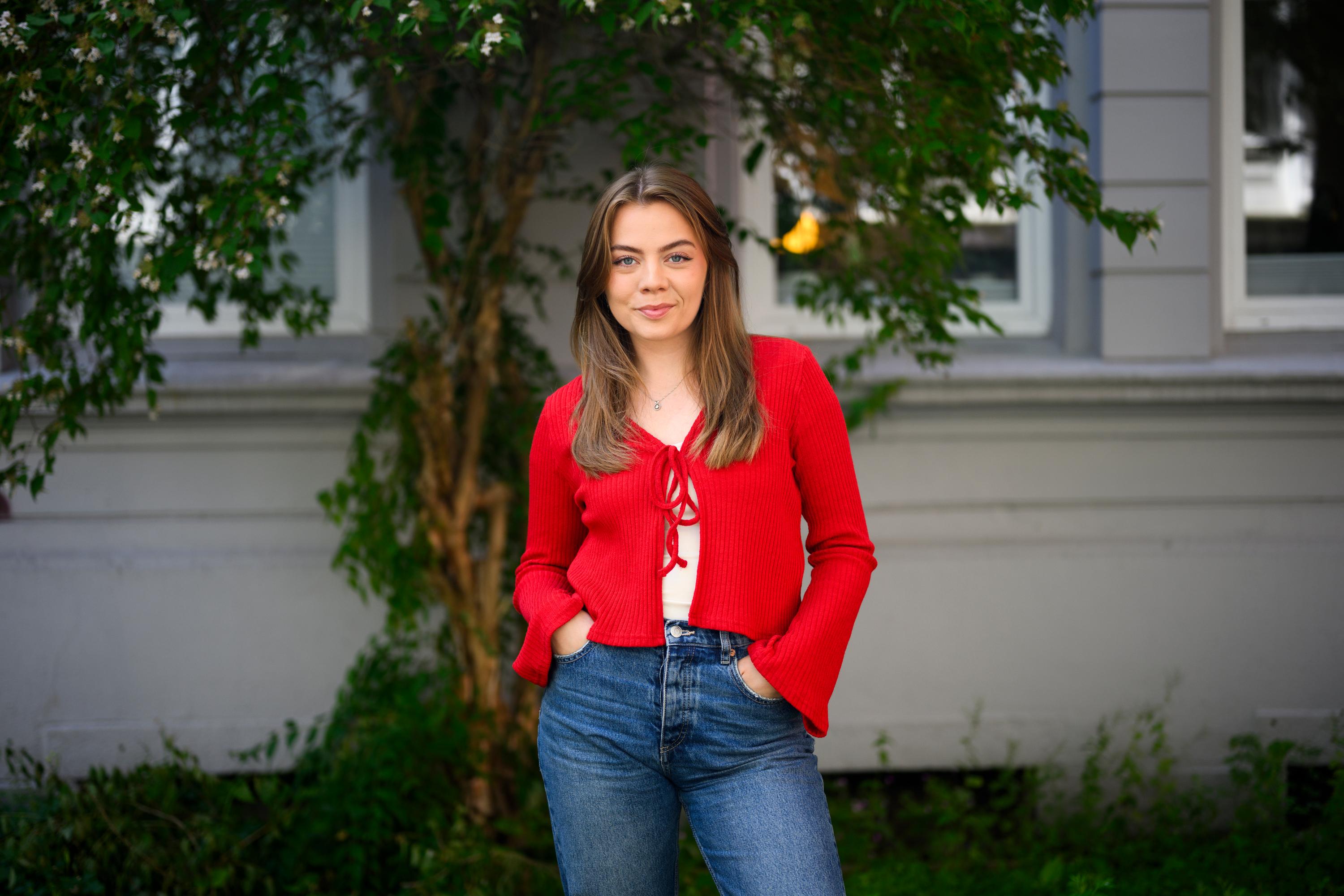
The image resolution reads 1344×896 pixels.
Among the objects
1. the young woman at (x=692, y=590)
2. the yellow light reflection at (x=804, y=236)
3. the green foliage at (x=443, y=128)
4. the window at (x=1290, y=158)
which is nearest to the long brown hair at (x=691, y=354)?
the young woman at (x=692, y=590)

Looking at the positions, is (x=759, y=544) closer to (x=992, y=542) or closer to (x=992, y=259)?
(x=992, y=542)

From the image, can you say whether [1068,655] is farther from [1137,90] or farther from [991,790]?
[1137,90]

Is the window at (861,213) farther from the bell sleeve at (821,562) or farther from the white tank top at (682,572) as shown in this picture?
the white tank top at (682,572)

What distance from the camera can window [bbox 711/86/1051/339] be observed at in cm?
385

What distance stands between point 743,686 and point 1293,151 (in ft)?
12.5

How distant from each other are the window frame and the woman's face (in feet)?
7.89

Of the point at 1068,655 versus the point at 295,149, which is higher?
the point at 295,149

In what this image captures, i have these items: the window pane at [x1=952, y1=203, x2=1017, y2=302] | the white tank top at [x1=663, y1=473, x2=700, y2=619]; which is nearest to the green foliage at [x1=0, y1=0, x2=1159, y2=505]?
the window pane at [x1=952, y1=203, x2=1017, y2=302]

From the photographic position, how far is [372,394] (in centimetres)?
325

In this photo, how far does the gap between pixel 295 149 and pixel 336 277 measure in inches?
21.3

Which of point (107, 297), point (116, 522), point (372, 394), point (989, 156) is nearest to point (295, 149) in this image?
point (372, 394)

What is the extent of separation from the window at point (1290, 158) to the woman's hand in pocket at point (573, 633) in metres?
3.46

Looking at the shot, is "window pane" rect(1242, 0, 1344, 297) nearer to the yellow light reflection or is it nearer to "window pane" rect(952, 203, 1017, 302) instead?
"window pane" rect(952, 203, 1017, 302)

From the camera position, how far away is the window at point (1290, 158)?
3.94m
